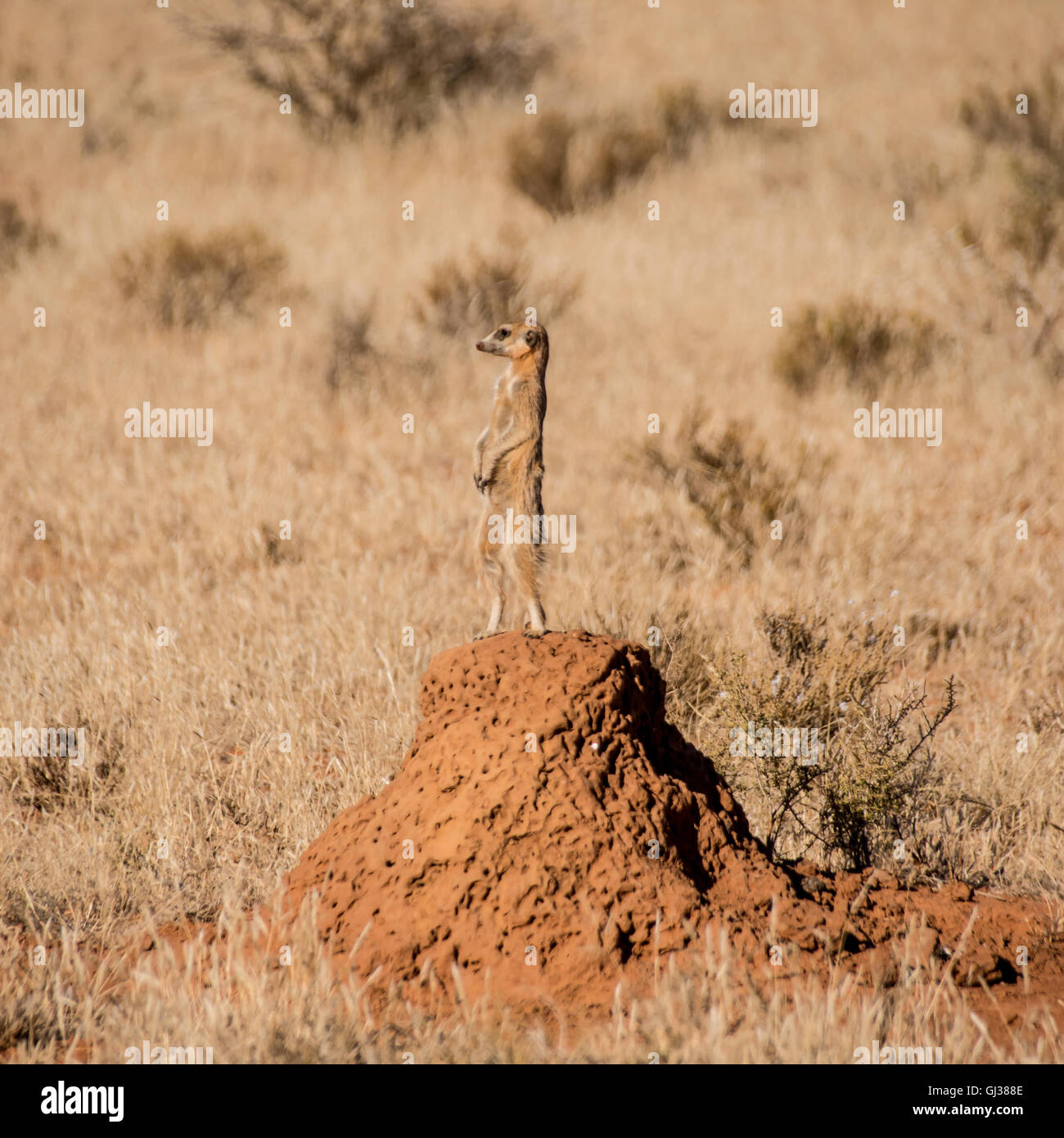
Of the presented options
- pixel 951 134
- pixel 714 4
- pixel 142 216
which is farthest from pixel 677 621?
pixel 714 4

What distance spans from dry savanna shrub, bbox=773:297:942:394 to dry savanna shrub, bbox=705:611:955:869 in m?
5.27

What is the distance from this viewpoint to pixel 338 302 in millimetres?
10180

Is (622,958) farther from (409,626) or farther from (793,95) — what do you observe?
(793,95)

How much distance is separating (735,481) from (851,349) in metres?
3.24

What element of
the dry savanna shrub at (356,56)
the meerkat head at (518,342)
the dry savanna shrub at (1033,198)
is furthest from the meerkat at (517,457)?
the dry savanna shrub at (356,56)

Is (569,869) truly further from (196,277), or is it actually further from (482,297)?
(196,277)

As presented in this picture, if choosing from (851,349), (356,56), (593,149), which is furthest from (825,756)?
(356,56)

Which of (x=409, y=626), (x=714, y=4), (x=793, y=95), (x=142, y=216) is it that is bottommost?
(x=409, y=626)

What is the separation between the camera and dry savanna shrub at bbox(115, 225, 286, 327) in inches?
424

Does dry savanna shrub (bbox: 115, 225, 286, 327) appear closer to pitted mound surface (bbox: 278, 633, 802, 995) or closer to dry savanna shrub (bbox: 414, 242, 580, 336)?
dry savanna shrub (bbox: 414, 242, 580, 336)

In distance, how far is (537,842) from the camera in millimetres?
2982
